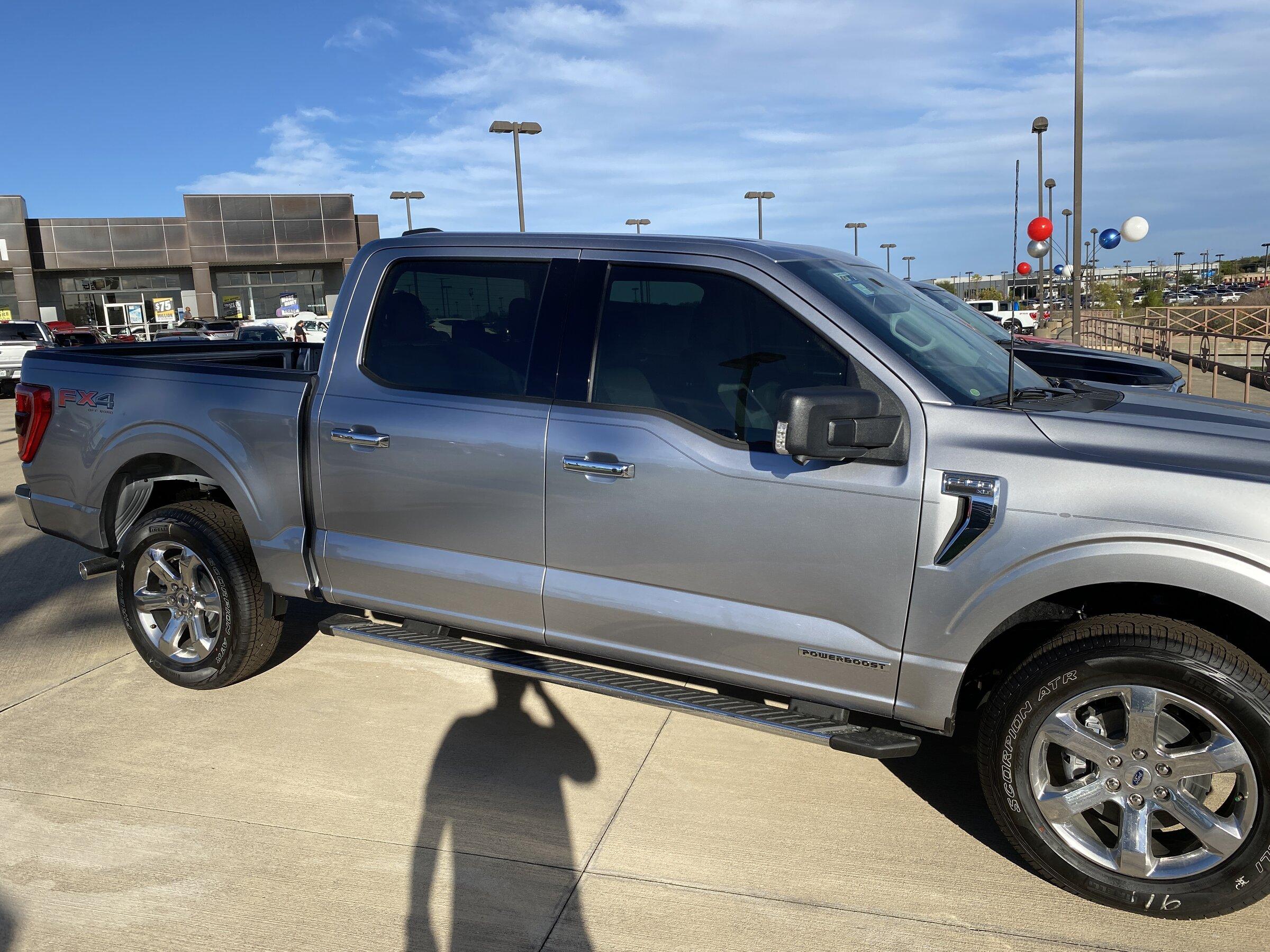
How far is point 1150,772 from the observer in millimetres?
2875

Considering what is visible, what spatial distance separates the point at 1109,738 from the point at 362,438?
2.85 m

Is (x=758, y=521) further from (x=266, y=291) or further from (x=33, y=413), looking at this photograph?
(x=266, y=291)

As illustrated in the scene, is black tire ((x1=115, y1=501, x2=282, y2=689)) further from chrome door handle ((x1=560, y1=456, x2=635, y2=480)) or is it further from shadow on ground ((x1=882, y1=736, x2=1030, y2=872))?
shadow on ground ((x1=882, y1=736, x2=1030, y2=872))

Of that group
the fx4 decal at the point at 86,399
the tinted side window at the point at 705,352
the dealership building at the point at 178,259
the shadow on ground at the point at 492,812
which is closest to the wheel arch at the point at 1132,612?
the tinted side window at the point at 705,352

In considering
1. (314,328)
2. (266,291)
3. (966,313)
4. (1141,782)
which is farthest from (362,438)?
(266,291)

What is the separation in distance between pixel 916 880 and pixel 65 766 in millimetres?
3255

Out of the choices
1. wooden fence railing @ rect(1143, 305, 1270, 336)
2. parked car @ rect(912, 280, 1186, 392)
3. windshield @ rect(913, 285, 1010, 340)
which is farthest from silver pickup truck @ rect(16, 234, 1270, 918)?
wooden fence railing @ rect(1143, 305, 1270, 336)

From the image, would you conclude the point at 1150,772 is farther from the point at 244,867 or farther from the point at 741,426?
the point at 244,867

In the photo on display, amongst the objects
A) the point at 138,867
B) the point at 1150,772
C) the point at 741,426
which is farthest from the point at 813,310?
the point at 138,867

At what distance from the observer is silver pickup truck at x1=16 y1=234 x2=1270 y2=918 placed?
2.82m

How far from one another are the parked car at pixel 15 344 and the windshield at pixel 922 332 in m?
22.0

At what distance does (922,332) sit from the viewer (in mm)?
3521

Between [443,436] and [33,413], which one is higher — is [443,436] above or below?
below

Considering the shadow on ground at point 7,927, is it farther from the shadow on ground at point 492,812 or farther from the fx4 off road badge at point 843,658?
the fx4 off road badge at point 843,658
